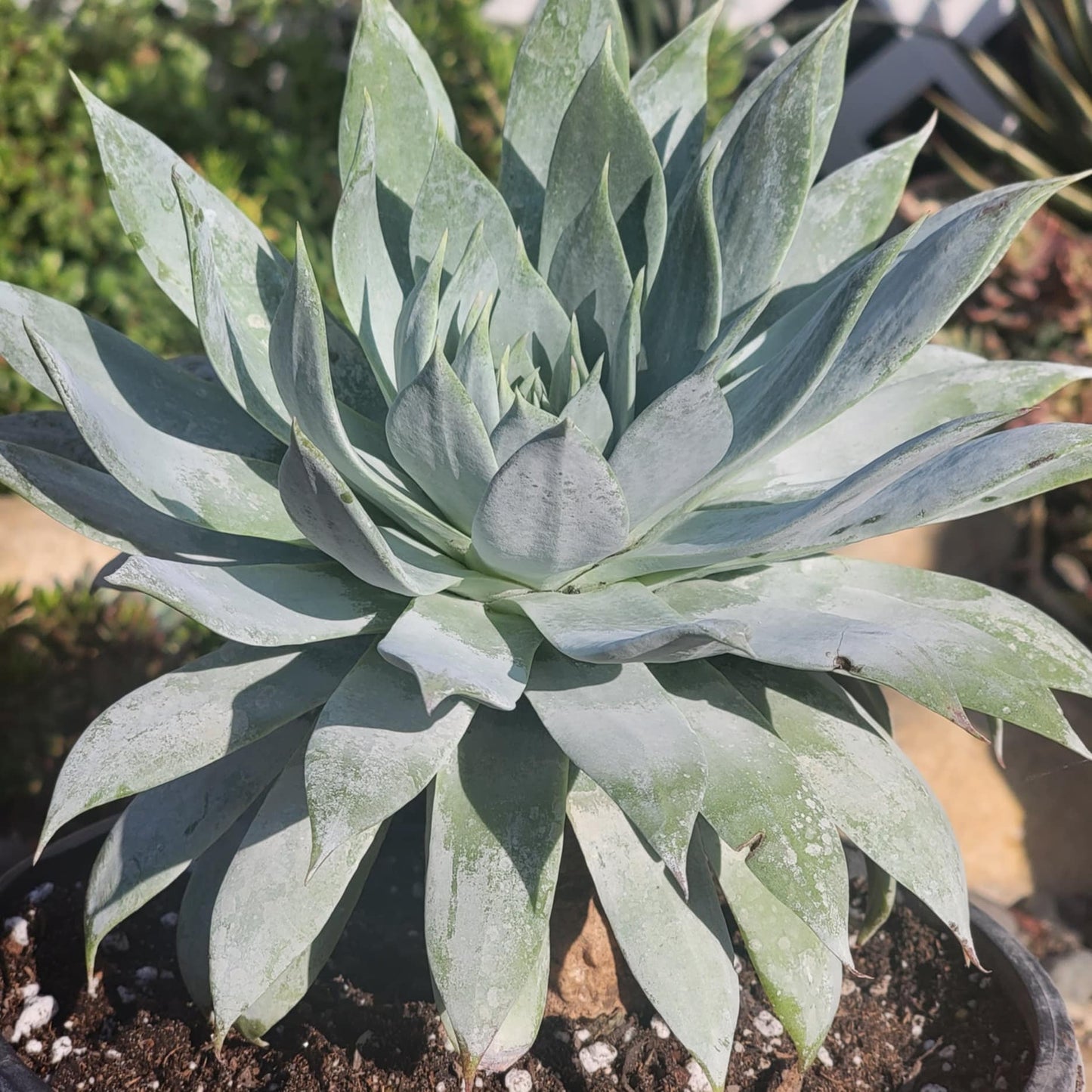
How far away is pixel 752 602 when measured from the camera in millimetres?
965

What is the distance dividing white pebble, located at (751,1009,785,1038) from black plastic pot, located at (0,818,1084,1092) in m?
0.24

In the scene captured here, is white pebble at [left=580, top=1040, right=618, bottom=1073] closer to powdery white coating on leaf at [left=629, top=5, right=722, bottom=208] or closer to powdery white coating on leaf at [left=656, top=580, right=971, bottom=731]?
powdery white coating on leaf at [left=656, top=580, right=971, bottom=731]

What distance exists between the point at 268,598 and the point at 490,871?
0.28 metres

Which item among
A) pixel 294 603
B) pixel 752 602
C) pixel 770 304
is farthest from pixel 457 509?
pixel 770 304

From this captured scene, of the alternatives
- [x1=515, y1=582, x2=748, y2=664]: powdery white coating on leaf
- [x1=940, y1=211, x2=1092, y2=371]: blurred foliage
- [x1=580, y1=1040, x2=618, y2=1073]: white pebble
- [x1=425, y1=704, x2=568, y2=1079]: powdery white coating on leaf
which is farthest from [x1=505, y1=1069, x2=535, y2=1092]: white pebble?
[x1=940, y1=211, x2=1092, y2=371]: blurred foliage

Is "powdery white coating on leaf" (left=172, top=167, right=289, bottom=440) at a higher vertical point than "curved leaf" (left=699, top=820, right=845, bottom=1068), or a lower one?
higher

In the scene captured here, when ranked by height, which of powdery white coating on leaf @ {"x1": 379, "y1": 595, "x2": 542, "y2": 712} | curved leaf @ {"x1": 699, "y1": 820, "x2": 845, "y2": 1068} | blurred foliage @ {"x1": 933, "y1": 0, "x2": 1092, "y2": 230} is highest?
blurred foliage @ {"x1": 933, "y1": 0, "x2": 1092, "y2": 230}

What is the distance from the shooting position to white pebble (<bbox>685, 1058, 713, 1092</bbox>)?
3.56 feet

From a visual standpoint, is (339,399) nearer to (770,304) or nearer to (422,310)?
(422,310)

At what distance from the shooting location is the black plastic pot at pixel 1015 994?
0.97 m

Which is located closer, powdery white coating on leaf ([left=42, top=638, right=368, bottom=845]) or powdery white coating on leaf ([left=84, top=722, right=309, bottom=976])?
powdery white coating on leaf ([left=42, top=638, right=368, bottom=845])

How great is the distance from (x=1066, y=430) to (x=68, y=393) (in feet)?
2.45

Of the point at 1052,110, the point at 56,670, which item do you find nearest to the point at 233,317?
the point at 56,670

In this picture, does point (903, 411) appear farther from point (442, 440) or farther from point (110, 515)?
point (110, 515)
